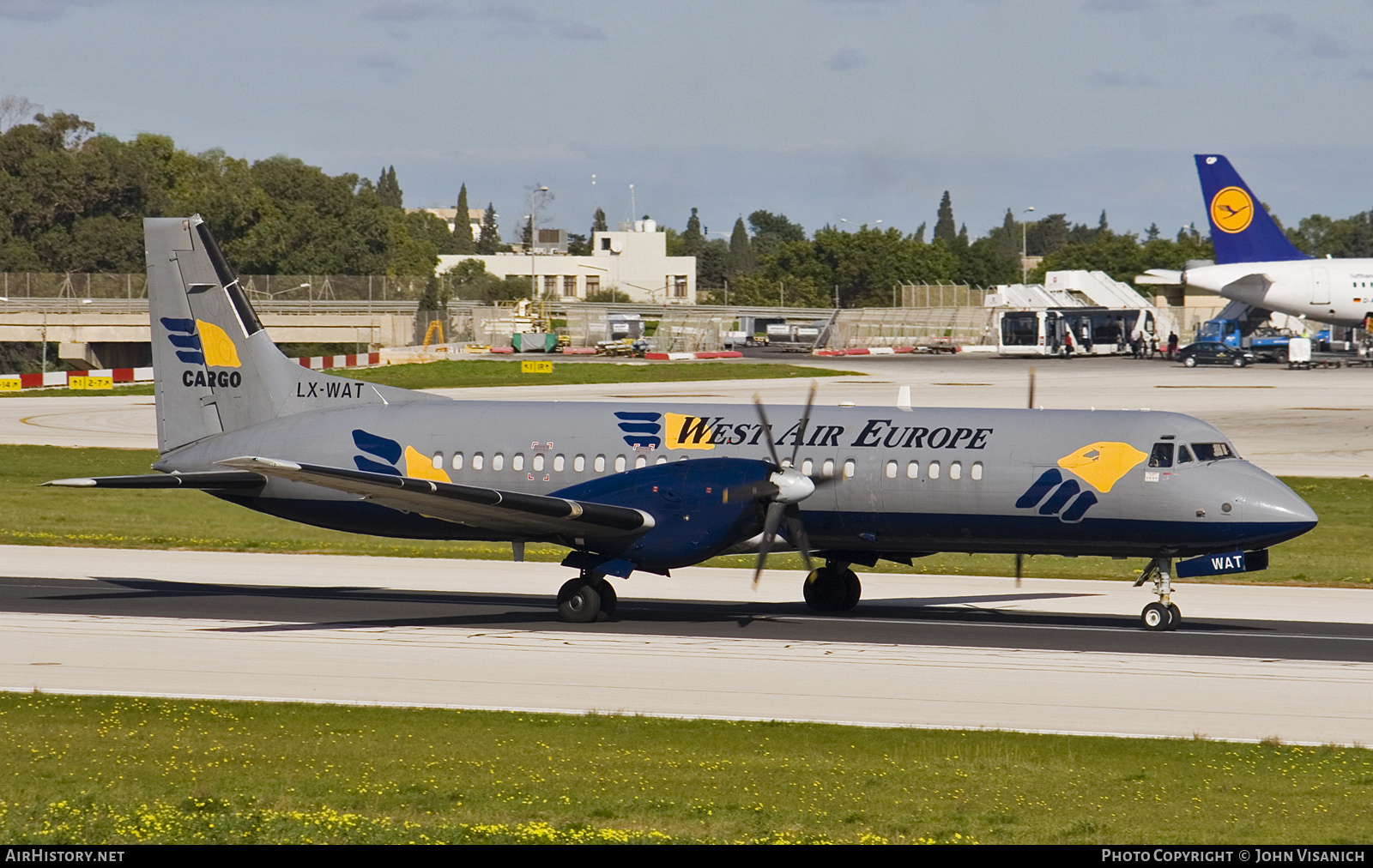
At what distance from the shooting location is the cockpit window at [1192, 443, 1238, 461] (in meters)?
22.3

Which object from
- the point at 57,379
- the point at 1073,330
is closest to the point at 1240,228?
the point at 1073,330

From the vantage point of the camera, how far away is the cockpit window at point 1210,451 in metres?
22.3

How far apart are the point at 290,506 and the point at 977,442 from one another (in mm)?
11596

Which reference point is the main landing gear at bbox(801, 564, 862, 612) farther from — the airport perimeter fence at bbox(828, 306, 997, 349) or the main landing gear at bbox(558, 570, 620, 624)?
the airport perimeter fence at bbox(828, 306, 997, 349)

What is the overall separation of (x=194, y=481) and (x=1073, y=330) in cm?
9081

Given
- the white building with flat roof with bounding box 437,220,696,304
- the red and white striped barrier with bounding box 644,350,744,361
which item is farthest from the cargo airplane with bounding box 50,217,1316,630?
the white building with flat roof with bounding box 437,220,696,304

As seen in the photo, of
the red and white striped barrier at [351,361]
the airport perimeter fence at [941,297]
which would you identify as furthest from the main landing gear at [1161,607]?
the airport perimeter fence at [941,297]

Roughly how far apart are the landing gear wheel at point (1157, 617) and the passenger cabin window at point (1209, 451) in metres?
2.39

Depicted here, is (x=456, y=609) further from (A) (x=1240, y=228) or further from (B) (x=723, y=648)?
(A) (x=1240, y=228)

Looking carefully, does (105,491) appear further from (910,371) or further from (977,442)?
(910,371)

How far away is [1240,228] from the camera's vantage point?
86188 millimetres

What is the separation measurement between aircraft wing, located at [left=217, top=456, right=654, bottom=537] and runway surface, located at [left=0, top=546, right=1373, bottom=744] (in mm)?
1658

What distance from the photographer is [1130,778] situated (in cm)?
1388
